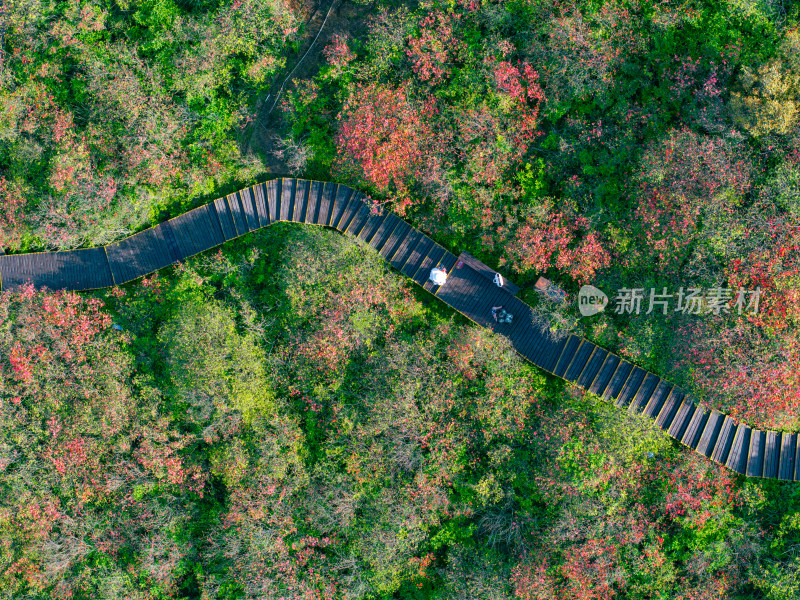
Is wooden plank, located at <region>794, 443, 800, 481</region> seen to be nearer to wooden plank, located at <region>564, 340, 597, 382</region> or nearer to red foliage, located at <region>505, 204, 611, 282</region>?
wooden plank, located at <region>564, 340, 597, 382</region>

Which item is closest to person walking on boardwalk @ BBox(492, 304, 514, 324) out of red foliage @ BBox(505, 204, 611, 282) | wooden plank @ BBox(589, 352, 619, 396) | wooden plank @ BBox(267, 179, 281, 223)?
red foliage @ BBox(505, 204, 611, 282)

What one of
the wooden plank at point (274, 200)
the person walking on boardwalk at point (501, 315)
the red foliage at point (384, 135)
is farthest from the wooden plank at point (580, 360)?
the wooden plank at point (274, 200)

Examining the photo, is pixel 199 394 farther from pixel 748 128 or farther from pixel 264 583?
pixel 748 128

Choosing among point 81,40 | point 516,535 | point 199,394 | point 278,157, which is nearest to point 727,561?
point 516,535

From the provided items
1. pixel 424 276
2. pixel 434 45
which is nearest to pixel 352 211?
pixel 424 276

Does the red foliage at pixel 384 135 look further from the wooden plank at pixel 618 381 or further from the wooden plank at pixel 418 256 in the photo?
the wooden plank at pixel 618 381
